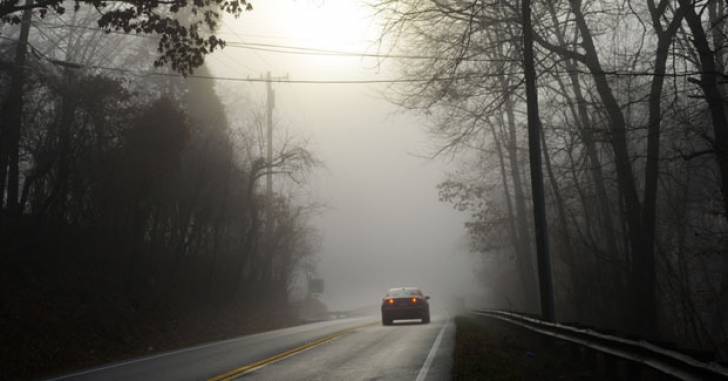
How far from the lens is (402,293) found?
27797mm

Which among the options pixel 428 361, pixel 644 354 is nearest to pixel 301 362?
pixel 428 361

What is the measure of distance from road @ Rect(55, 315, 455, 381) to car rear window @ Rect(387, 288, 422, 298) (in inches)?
393

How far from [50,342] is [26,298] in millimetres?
2543

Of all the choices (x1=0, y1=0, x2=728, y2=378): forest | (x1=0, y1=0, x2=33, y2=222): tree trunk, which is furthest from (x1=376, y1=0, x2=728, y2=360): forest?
(x1=0, y1=0, x2=33, y2=222): tree trunk

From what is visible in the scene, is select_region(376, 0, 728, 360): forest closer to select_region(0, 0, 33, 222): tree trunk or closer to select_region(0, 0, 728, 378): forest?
select_region(0, 0, 728, 378): forest

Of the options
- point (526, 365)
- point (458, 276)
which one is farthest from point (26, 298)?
point (458, 276)

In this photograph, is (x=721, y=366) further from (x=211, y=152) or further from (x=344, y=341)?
(x=211, y=152)

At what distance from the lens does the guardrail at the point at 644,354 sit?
5512 mm

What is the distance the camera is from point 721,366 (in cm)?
520

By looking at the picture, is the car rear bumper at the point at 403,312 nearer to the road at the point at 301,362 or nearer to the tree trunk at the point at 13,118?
the road at the point at 301,362

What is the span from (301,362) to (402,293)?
15.9 meters

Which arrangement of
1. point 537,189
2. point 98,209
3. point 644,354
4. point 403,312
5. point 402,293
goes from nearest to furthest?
point 644,354 < point 537,189 < point 98,209 < point 403,312 < point 402,293

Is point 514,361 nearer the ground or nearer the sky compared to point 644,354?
nearer the ground

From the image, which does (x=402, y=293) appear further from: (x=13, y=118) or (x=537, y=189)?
(x=13, y=118)
